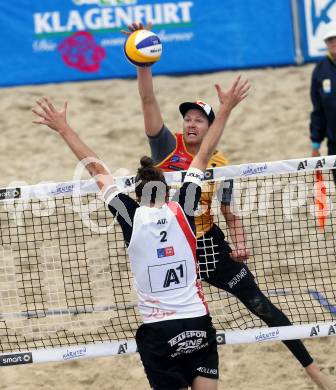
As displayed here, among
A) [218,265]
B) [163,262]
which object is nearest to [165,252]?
[163,262]

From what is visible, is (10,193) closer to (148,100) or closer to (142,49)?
(148,100)

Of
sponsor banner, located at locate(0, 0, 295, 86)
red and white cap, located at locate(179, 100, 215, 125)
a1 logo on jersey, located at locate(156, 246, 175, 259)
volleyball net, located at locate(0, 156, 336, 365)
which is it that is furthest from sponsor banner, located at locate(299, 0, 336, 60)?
a1 logo on jersey, located at locate(156, 246, 175, 259)

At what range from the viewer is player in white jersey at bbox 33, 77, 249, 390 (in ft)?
17.7

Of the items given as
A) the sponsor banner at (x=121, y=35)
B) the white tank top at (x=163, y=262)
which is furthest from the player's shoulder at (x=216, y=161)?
the sponsor banner at (x=121, y=35)

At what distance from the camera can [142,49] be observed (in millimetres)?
6176

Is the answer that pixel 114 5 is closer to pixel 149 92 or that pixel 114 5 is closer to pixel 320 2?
pixel 320 2

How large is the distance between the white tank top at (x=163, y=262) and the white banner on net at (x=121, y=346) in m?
1.25

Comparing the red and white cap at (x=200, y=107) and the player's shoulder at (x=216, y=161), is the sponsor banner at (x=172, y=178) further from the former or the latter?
the red and white cap at (x=200, y=107)

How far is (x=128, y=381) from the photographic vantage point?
7512 mm

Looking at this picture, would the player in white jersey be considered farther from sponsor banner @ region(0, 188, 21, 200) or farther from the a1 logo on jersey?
sponsor banner @ region(0, 188, 21, 200)

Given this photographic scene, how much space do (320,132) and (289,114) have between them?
2.52 metres

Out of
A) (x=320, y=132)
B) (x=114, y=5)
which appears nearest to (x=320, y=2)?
(x=114, y=5)

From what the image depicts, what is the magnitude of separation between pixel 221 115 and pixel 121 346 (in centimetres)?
199

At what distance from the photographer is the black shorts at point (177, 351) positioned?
538 centimetres
